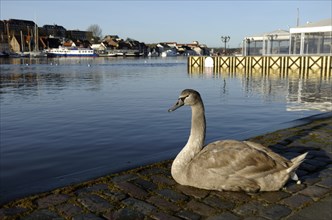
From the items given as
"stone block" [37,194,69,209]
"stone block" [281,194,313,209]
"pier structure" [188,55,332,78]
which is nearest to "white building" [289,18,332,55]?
"pier structure" [188,55,332,78]

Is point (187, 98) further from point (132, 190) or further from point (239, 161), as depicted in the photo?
point (132, 190)

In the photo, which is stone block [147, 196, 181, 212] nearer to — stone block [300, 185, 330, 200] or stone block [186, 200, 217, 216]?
stone block [186, 200, 217, 216]

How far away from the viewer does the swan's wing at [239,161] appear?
17.1ft

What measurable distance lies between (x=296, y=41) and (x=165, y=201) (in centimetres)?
4954

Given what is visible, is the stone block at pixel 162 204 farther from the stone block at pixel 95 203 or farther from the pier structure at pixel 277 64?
the pier structure at pixel 277 64

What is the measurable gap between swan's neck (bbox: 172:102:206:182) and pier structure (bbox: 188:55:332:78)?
123 feet

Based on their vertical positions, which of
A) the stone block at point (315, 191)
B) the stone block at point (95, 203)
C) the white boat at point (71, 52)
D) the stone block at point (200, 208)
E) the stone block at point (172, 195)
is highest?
the white boat at point (71, 52)

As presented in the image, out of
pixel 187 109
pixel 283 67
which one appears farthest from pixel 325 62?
pixel 187 109

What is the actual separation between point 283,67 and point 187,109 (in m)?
33.3

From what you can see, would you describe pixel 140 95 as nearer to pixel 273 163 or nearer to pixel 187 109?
pixel 187 109

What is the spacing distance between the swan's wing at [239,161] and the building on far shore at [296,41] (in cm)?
4134

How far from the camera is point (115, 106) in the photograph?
18453mm

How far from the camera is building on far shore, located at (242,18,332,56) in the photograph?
43625 mm

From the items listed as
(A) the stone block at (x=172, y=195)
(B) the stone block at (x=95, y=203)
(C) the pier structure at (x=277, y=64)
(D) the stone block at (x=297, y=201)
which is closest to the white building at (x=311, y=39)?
(C) the pier structure at (x=277, y=64)
